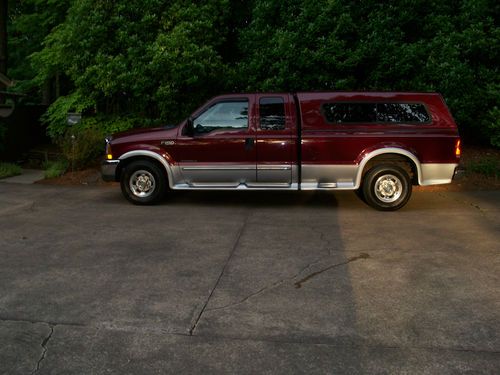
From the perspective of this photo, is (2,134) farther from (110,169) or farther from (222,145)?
(222,145)

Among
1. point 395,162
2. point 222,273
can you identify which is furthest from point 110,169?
point 395,162

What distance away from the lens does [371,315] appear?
4.18m

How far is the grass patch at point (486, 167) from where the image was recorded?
11.6m

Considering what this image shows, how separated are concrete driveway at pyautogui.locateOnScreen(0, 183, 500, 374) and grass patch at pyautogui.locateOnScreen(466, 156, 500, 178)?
141 inches

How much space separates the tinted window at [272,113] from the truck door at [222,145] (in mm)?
205

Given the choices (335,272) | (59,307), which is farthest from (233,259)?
(59,307)

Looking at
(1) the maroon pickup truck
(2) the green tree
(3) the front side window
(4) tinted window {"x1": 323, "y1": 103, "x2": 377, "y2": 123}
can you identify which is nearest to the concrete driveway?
(1) the maroon pickup truck

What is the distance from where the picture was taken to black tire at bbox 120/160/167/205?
898 centimetres

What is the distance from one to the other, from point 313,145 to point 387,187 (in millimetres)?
1439

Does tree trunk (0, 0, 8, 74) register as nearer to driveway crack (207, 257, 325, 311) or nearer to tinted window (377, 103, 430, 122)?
tinted window (377, 103, 430, 122)

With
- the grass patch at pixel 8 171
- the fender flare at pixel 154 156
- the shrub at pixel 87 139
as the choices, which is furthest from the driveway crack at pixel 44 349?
the grass patch at pixel 8 171

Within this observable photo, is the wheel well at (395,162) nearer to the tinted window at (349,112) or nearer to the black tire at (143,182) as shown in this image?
the tinted window at (349,112)

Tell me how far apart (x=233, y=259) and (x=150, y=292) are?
1287 millimetres

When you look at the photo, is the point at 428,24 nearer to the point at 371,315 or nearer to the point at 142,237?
the point at 142,237
